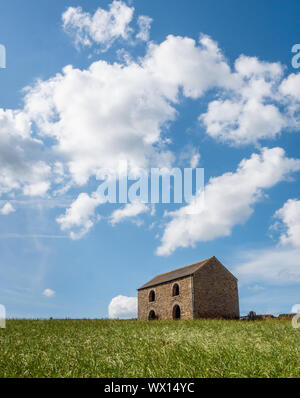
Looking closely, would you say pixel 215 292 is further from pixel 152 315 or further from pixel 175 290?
pixel 152 315

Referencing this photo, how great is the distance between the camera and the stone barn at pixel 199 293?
30422 millimetres

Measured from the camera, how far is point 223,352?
7.13 m

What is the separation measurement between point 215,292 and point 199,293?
202 centimetres

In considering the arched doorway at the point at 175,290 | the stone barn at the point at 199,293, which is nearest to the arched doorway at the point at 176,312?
the stone barn at the point at 199,293

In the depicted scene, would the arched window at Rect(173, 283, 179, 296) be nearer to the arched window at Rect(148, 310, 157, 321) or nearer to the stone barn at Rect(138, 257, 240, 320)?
the stone barn at Rect(138, 257, 240, 320)

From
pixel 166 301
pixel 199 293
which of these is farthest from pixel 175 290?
pixel 199 293

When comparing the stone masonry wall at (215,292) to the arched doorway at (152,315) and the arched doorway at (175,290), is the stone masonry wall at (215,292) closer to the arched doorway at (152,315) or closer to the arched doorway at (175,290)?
the arched doorway at (175,290)

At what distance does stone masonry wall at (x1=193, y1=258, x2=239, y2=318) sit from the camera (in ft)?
99.8

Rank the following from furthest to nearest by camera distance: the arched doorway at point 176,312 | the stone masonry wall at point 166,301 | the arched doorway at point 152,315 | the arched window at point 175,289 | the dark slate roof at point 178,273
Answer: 1. the arched doorway at point 152,315
2. the arched window at point 175,289
3. the arched doorway at point 176,312
4. the dark slate roof at point 178,273
5. the stone masonry wall at point 166,301

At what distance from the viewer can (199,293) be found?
30.6m

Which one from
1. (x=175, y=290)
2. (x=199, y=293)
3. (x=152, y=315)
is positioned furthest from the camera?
(x=152, y=315)
